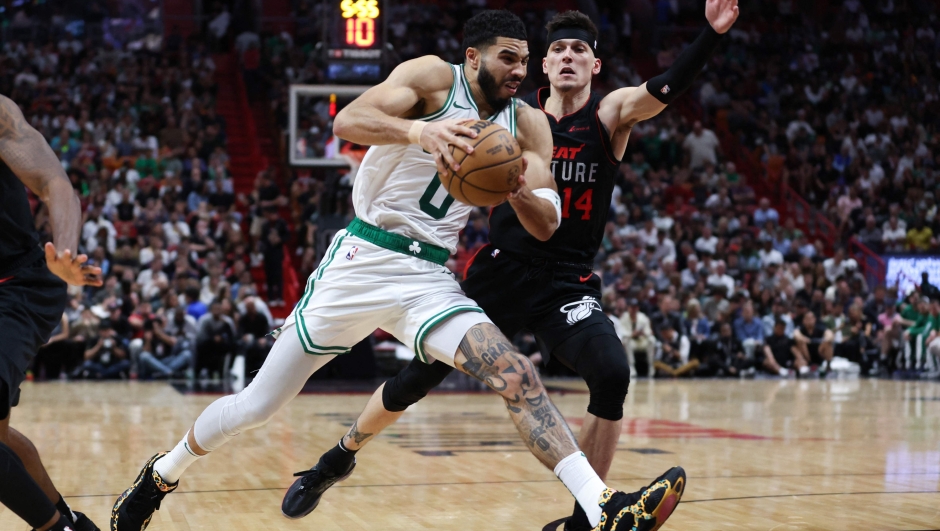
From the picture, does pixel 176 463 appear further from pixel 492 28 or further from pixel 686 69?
pixel 686 69

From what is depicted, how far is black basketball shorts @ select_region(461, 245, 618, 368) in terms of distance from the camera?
4.94 metres

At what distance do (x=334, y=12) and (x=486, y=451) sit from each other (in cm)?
657

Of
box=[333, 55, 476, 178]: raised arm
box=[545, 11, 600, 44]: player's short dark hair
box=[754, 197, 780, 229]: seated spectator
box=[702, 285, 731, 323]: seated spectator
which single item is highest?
box=[545, 11, 600, 44]: player's short dark hair

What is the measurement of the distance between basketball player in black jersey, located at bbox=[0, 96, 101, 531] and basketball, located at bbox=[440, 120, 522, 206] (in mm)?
1383

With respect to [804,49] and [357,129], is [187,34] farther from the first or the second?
[357,129]

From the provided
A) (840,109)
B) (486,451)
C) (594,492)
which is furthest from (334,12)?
(840,109)

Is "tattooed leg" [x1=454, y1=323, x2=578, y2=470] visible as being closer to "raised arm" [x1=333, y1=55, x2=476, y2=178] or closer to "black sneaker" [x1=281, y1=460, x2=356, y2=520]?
"raised arm" [x1=333, y1=55, x2=476, y2=178]

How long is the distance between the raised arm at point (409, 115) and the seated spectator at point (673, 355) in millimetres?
13100

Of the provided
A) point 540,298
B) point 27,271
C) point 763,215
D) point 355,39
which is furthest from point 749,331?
point 27,271

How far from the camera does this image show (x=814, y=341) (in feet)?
58.6

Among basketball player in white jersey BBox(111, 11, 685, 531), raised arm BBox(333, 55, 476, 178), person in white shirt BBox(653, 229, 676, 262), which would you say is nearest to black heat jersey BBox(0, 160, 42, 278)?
basketball player in white jersey BBox(111, 11, 685, 531)

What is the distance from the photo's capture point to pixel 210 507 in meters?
5.43

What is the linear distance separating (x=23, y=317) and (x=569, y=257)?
8.15 ft

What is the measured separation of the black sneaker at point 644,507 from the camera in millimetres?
3635
